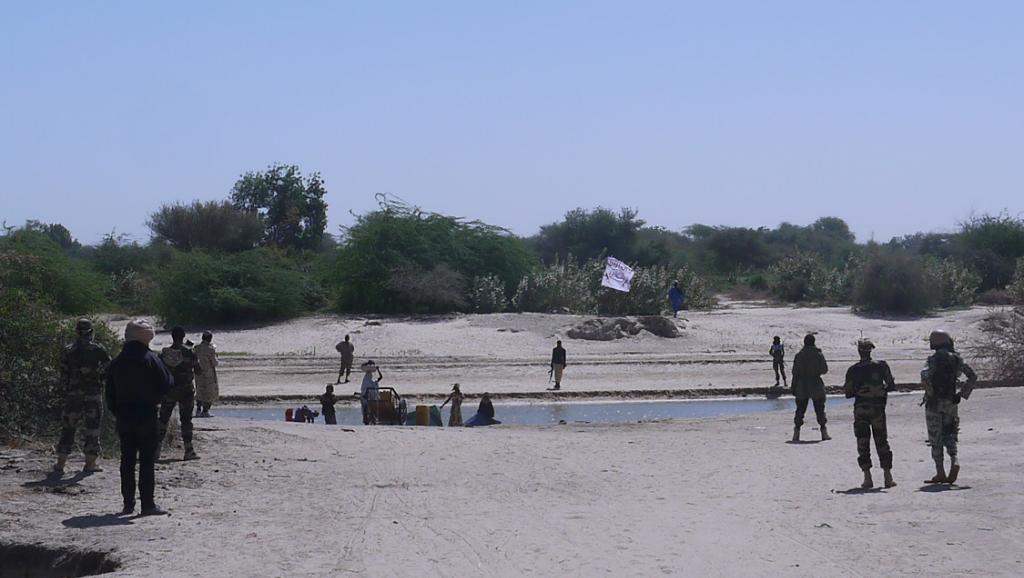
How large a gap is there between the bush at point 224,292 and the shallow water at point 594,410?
17.3 m

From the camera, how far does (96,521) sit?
10.4 m

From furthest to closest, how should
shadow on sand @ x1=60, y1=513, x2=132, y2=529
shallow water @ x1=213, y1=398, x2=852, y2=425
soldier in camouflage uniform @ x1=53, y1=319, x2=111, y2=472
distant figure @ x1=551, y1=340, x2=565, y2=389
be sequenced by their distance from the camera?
distant figure @ x1=551, y1=340, x2=565, y2=389
shallow water @ x1=213, y1=398, x2=852, y2=425
soldier in camouflage uniform @ x1=53, y1=319, x2=111, y2=472
shadow on sand @ x1=60, y1=513, x2=132, y2=529

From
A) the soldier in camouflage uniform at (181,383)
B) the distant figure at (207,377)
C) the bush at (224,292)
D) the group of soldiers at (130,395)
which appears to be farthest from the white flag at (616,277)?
the soldier in camouflage uniform at (181,383)

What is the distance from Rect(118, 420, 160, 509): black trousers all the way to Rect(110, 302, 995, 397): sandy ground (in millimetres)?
20602

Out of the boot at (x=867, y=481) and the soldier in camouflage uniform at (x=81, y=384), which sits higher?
the soldier in camouflage uniform at (x=81, y=384)

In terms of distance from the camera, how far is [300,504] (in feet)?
38.3

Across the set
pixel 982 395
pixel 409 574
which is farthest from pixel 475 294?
pixel 409 574

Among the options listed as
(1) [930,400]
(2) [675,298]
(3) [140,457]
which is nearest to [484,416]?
(1) [930,400]

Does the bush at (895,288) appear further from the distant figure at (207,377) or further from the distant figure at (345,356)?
the distant figure at (207,377)

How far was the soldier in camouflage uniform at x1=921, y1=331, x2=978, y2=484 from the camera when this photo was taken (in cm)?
1261

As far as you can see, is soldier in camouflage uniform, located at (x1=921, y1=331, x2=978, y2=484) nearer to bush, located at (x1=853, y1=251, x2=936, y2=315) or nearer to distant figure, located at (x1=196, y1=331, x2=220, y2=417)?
distant figure, located at (x1=196, y1=331, x2=220, y2=417)

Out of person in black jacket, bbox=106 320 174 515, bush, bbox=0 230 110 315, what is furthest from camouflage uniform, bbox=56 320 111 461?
bush, bbox=0 230 110 315

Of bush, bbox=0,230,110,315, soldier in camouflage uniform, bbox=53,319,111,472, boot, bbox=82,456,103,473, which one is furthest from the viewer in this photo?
bush, bbox=0,230,110,315

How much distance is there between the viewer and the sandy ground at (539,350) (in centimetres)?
3381
